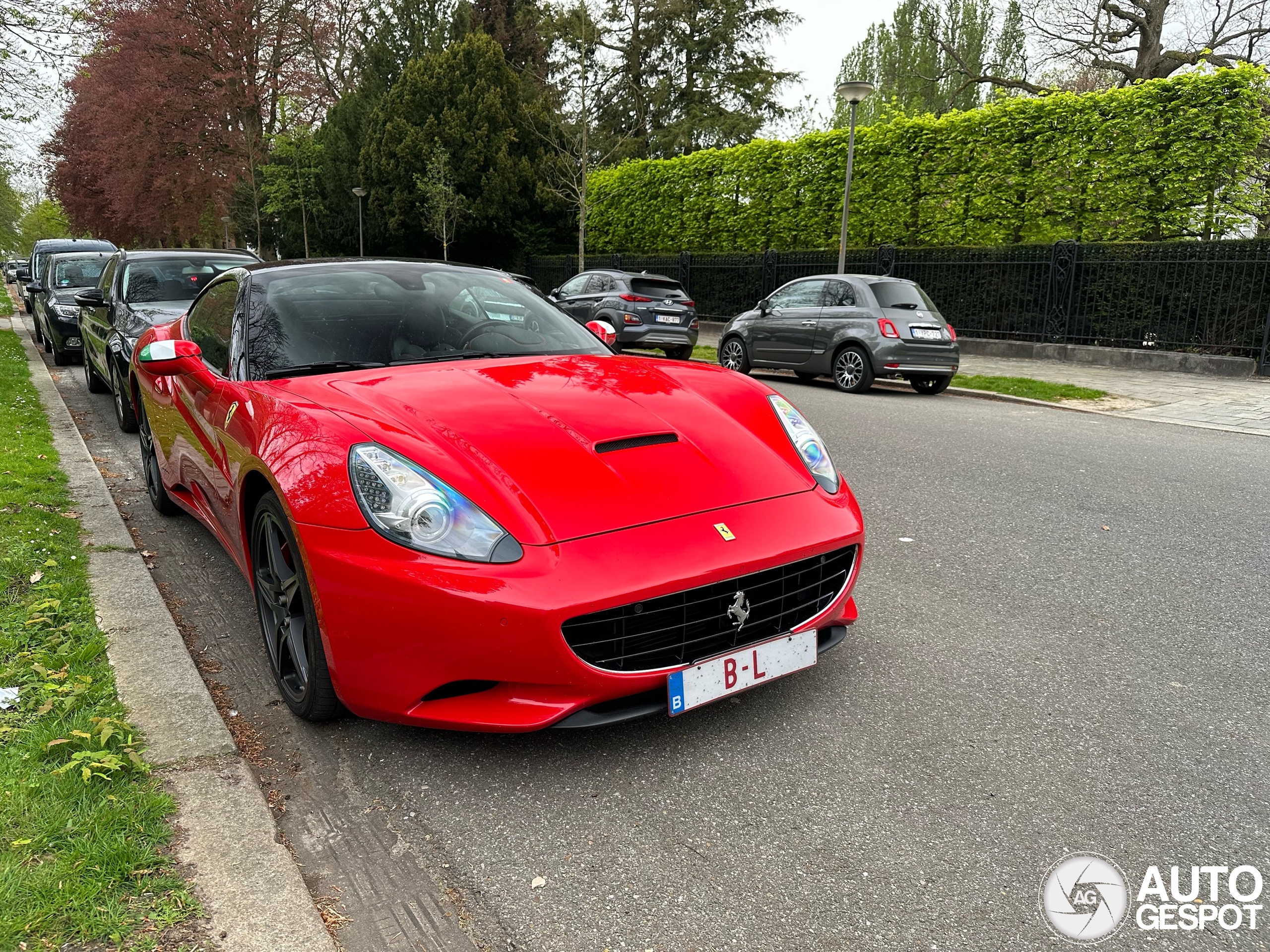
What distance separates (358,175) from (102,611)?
122 ft

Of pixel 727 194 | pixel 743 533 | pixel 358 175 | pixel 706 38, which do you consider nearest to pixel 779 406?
pixel 743 533

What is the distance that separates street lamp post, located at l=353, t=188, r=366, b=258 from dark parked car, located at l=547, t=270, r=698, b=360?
2442cm

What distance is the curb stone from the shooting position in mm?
1954

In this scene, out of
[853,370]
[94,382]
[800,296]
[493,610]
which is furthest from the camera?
[800,296]

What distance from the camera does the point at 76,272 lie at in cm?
1387

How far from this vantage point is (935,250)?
17.0 meters

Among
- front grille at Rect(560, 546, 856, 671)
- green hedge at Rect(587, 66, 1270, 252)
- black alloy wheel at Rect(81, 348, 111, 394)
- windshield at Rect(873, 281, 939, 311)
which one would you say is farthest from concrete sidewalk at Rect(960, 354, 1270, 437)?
black alloy wheel at Rect(81, 348, 111, 394)

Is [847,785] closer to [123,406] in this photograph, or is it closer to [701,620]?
[701,620]

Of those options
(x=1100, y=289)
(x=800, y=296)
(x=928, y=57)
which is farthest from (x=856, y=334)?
(x=928, y=57)

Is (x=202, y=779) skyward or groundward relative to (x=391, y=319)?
groundward

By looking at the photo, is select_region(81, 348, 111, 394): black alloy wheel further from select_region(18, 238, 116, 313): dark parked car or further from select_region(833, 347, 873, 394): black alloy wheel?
select_region(833, 347, 873, 394): black alloy wheel

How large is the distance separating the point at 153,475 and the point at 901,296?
9421mm

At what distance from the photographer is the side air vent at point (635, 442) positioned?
2762 mm

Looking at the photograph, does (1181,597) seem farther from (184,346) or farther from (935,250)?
(935,250)
